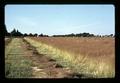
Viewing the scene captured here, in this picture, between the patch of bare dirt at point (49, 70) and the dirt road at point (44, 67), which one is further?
the patch of bare dirt at point (49, 70)

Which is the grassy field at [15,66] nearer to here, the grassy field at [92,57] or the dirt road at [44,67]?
the dirt road at [44,67]

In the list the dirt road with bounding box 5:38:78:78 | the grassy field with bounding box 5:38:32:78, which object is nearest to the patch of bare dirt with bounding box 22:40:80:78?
the dirt road with bounding box 5:38:78:78

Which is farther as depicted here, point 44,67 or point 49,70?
point 44,67

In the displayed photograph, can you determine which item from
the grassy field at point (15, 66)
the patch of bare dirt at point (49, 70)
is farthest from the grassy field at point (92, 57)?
the grassy field at point (15, 66)

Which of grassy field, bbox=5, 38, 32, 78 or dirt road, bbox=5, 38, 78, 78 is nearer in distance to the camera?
grassy field, bbox=5, 38, 32, 78

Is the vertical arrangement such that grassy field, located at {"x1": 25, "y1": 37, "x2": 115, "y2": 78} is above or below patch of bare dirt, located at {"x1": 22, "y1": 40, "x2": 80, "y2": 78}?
above

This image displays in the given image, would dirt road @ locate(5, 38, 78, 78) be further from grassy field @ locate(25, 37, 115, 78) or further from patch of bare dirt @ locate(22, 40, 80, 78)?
grassy field @ locate(25, 37, 115, 78)

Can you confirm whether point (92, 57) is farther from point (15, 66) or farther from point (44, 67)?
point (44, 67)

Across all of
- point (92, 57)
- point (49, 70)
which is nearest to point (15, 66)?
point (92, 57)

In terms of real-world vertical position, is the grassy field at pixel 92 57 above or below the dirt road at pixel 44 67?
above
